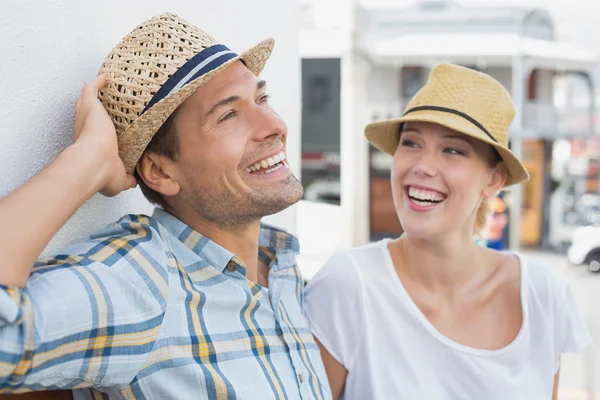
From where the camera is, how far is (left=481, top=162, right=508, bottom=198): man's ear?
220 cm

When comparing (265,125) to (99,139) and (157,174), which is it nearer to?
(157,174)

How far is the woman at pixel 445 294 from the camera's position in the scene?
2053 mm

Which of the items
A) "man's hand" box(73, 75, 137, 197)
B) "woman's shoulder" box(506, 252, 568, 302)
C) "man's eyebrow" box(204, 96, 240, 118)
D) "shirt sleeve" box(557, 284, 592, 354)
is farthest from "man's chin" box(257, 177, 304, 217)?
"shirt sleeve" box(557, 284, 592, 354)

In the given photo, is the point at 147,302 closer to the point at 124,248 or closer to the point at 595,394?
the point at 124,248

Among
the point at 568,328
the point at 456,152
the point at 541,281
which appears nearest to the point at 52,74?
the point at 456,152

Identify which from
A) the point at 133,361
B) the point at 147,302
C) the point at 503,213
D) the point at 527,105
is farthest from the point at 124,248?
the point at 527,105

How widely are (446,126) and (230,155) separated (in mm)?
770

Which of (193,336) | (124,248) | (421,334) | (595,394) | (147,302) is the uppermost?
(124,248)

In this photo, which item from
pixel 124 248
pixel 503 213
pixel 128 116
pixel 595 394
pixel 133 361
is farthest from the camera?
pixel 503 213

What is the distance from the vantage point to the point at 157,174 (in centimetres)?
166

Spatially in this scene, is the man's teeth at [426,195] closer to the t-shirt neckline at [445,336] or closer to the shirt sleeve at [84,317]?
the t-shirt neckline at [445,336]

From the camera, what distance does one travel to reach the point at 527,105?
49.5 ft

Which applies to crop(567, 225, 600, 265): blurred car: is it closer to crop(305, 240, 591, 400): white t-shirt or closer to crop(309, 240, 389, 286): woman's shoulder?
crop(305, 240, 591, 400): white t-shirt

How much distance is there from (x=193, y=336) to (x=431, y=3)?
13.8 metres
